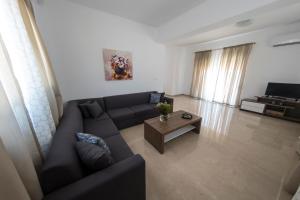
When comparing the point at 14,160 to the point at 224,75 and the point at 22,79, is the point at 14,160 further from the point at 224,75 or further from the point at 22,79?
the point at 224,75

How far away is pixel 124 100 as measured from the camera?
317cm

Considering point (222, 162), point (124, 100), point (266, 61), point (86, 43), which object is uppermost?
point (86, 43)

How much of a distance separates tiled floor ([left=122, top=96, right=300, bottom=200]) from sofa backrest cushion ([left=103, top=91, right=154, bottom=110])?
2.51ft

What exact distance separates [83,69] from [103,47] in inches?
30.9

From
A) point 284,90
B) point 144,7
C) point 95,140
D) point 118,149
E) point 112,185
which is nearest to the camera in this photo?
point 112,185

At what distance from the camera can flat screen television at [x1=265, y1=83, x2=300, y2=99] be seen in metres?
3.16

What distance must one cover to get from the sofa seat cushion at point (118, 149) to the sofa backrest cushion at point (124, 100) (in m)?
1.40

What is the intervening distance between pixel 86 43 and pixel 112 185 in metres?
3.08

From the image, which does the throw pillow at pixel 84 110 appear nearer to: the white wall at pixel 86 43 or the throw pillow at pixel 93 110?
the throw pillow at pixel 93 110

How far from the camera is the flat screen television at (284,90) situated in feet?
10.4

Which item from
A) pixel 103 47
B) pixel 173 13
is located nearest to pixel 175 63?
pixel 173 13

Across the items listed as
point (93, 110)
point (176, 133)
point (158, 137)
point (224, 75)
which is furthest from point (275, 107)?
point (93, 110)

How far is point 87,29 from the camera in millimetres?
2721

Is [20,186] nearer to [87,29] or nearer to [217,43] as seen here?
[87,29]
